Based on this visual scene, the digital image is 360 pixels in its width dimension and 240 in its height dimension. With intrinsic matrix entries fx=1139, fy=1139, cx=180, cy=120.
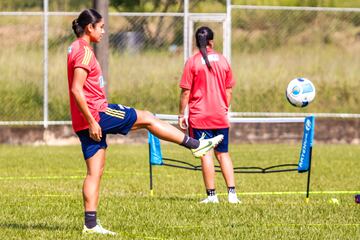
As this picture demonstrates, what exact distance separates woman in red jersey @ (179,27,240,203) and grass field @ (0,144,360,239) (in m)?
0.44

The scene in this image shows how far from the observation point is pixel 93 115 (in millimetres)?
10102

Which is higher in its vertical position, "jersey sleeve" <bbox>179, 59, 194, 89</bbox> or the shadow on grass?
"jersey sleeve" <bbox>179, 59, 194, 89</bbox>

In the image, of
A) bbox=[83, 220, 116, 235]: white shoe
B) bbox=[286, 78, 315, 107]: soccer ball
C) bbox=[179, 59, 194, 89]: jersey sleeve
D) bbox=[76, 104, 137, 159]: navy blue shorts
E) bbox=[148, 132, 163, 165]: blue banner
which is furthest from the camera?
bbox=[148, 132, 163, 165]: blue banner

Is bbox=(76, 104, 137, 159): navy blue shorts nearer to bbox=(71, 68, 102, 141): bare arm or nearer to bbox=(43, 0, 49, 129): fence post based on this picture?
bbox=(71, 68, 102, 141): bare arm

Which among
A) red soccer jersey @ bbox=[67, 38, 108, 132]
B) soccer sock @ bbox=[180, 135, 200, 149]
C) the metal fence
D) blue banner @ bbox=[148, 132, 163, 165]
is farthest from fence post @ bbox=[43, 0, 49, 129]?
red soccer jersey @ bbox=[67, 38, 108, 132]

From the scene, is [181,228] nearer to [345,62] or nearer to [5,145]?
[5,145]

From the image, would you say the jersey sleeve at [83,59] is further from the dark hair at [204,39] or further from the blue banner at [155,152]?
the blue banner at [155,152]

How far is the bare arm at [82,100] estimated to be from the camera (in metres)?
9.83

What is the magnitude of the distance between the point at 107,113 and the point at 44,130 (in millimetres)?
14501

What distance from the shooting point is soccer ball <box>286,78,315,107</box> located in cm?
1450

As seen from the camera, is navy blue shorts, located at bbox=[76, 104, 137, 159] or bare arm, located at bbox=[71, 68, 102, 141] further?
navy blue shorts, located at bbox=[76, 104, 137, 159]

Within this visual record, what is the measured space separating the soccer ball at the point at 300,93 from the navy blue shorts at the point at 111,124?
4.71 meters

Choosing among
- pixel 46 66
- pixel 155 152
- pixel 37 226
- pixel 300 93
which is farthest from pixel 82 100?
pixel 46 66

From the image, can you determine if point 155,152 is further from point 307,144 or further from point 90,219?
point 90,219
